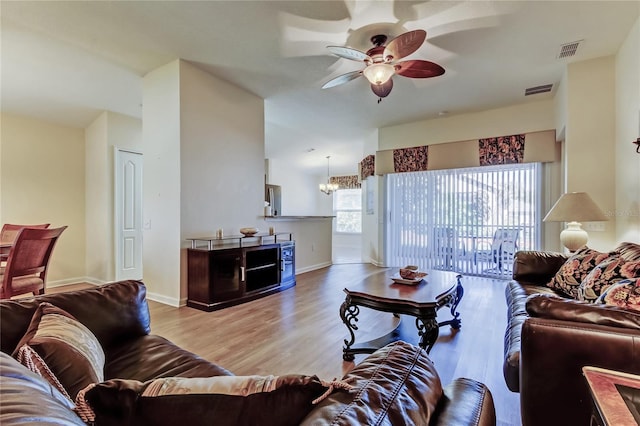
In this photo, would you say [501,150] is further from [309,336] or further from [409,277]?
[309,336]

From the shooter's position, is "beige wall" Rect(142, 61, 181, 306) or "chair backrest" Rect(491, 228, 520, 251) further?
"chair backrest" Rect(491, 228, 520, 251)

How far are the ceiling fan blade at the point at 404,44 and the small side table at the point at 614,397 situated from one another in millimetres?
2290

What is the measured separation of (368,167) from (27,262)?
5.57 meters

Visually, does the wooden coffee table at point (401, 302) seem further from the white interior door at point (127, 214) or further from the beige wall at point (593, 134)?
the white interior door at point (127, 214)

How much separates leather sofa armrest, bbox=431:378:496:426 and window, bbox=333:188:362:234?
9.23 metres

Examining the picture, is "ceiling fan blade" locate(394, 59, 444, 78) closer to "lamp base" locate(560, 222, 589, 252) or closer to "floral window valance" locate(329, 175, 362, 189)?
"lamp base" locate(560, 222, 589, 252)

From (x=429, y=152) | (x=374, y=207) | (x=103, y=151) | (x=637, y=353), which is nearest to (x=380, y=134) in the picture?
(x=429, y=152)

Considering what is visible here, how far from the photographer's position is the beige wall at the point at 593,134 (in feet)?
11.1

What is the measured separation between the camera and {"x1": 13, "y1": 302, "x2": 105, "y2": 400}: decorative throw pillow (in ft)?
2.70

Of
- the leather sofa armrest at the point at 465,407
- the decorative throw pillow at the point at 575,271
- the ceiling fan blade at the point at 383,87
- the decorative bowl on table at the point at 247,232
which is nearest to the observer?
the leather sofa armrest at the point at 465,407

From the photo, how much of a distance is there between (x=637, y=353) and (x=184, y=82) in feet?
13.9

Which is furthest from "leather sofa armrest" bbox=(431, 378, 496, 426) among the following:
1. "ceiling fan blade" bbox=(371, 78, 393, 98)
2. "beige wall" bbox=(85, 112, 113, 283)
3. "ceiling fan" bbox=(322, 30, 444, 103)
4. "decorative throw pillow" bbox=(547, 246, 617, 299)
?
"beige wall" bbox=(85, 112, 113, 283)

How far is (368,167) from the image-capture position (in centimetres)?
665

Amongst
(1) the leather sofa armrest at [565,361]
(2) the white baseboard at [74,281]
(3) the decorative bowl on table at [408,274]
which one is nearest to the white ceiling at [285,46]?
(3) the decorative bowl on table at [408,274]
